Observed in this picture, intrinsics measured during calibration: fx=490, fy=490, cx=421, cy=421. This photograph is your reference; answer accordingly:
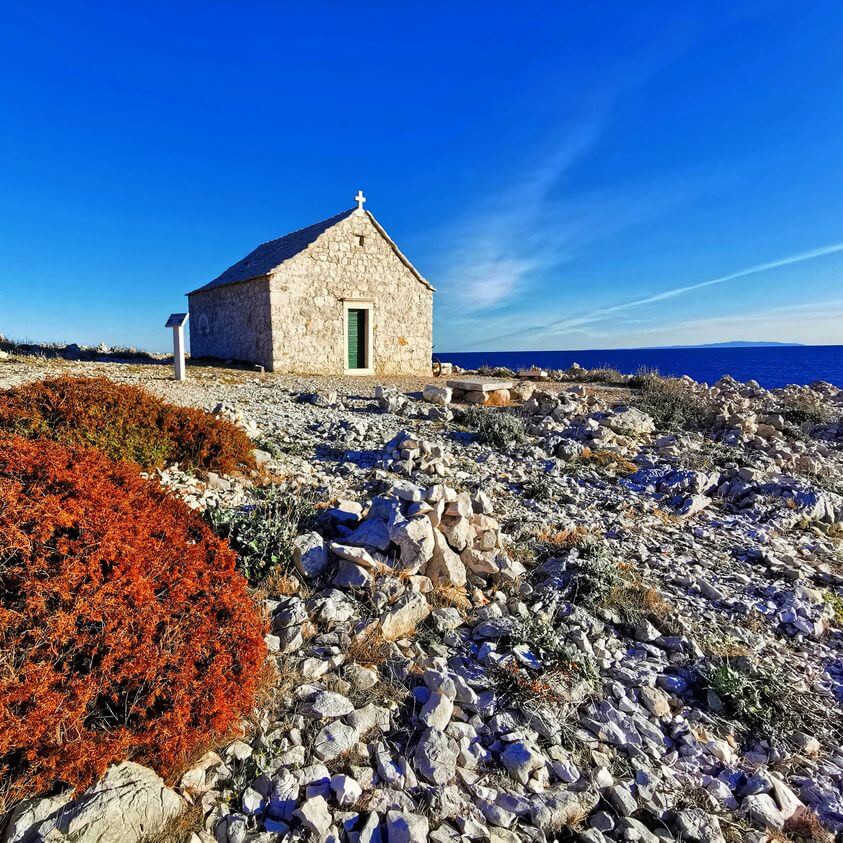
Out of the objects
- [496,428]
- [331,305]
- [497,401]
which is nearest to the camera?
[496,428]

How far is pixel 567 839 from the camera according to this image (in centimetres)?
244

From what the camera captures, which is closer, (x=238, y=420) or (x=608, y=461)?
(x=238, y=420)

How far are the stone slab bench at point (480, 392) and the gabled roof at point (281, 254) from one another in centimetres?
844

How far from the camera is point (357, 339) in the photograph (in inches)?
758

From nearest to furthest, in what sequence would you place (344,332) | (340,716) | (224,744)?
(224,744)
(340,716)
(344,332)

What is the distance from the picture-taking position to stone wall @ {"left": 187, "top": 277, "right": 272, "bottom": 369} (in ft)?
58.2

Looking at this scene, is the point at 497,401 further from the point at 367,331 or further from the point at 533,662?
the point at 533,662

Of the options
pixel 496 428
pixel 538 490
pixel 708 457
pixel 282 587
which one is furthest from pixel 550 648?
pixel 708 457

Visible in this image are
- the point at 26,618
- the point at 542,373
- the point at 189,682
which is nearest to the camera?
the point at 26,618

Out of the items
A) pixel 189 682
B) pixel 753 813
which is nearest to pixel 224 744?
pixel 189 682

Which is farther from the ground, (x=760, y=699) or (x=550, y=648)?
(x=550, y=648)

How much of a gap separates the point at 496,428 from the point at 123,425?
5779mm

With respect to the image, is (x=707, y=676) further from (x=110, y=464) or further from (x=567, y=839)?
(x=110, y=464)

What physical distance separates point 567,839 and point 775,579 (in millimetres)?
3795
